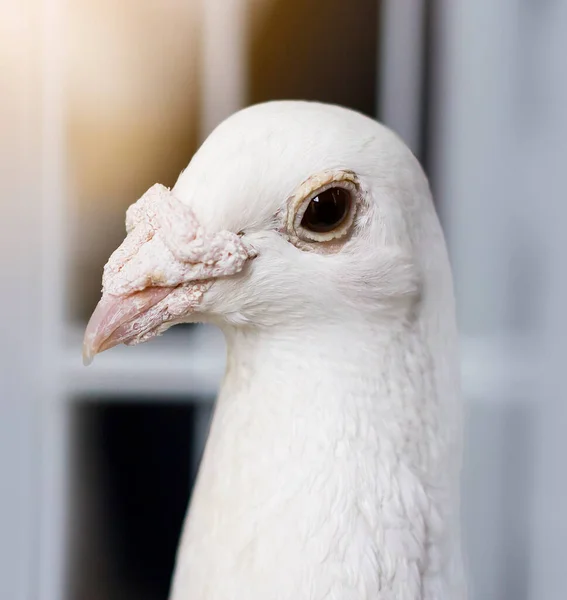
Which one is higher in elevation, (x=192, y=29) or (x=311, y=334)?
(x=192, y=29)

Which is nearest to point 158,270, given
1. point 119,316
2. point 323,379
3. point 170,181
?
point 119,316

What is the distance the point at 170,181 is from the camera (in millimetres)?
857

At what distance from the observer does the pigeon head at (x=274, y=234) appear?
1.50ft

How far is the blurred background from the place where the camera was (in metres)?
0.96

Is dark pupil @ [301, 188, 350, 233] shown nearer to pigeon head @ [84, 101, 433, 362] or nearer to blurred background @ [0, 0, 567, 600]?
pigeon head @ [84, 101, 433, 362]

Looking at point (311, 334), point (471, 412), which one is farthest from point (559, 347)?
point (311, 334)

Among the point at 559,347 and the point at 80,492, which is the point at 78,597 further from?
the point at 559,347

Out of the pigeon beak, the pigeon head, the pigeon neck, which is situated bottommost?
the pigeon neck

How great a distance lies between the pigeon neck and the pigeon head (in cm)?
3

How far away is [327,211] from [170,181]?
1.38 feet

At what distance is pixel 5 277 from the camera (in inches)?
41.8

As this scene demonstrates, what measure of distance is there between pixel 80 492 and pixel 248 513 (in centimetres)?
69

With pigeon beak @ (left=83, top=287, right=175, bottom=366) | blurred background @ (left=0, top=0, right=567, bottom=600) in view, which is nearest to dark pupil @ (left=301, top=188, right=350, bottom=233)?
pigeon beak @ (left=83, top=287, right=175, bottom=366)

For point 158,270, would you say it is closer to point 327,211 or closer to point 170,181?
point 327,211
